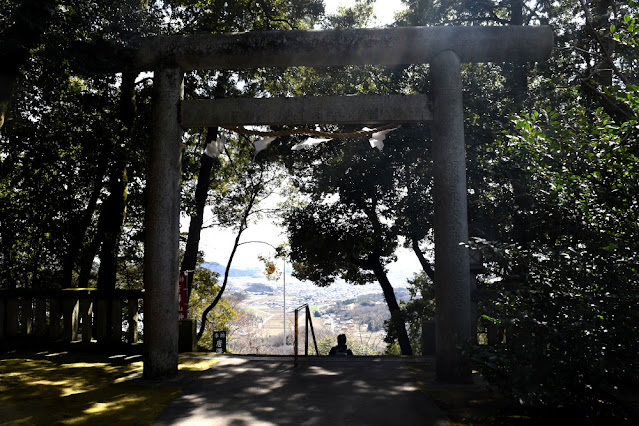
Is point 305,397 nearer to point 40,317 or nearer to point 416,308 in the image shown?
point 40,317

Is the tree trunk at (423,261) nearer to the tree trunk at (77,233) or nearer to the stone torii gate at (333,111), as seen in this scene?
the stone torii gate at (333,111)

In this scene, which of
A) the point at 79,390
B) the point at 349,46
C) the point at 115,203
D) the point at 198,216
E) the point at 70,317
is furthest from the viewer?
the point at 198,216

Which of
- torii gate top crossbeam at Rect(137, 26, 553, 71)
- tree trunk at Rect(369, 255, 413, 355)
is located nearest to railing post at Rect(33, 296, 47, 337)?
torii gate top crossbeam at Rect(137, 26, 553, 71)

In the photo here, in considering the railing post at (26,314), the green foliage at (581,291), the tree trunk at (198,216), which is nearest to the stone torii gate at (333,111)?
the green foliage at (581,291)

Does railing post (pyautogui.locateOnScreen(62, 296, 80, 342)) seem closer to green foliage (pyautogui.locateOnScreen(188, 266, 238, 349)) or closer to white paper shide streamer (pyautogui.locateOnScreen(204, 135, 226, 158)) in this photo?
white paper shide streamer (pyautogui.locateOnScreen(204, 135, 226, 158))

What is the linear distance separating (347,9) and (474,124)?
6.23 meters

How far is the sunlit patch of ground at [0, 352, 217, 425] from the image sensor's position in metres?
4.35

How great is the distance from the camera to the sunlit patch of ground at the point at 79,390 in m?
4.35

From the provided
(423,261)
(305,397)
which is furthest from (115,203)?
(423,261)

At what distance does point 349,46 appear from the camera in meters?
5.68

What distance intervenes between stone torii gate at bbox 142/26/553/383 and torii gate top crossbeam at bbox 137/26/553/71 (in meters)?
0.01

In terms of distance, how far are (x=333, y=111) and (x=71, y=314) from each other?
18.0 ft

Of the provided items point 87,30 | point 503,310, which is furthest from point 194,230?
point 503,310

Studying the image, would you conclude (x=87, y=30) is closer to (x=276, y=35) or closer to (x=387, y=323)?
(x=276, y=35)
